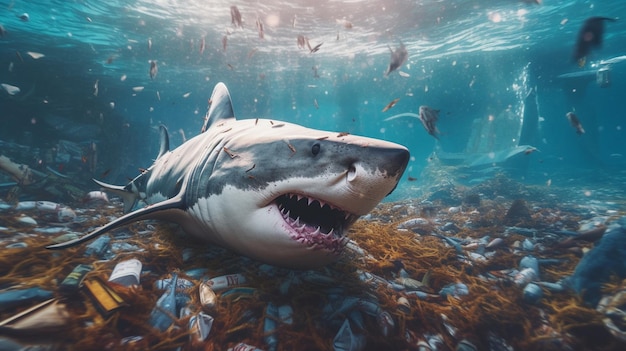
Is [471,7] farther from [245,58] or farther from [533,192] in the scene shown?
[245,58]

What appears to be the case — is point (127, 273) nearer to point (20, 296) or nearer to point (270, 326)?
point (20, 296)

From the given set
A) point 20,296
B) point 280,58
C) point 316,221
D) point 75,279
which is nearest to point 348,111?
point 280,58

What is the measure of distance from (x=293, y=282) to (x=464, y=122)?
39.8m

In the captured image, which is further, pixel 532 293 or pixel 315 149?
pixel 532 293

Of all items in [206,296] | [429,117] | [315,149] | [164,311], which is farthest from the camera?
[429,117]

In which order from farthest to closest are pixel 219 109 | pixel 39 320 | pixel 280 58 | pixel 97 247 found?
pixel 280 58
pixel 219 109
pixel 97 247
pixel 39 320

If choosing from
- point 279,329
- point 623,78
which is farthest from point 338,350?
point 623,78

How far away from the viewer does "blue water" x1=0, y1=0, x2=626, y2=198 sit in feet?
58.8

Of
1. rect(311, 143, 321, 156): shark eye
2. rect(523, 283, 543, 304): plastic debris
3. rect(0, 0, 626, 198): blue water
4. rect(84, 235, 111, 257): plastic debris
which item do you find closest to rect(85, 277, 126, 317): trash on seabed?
rect(84, 235, 111, 257): plastic debris

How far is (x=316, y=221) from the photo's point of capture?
2.40 metres

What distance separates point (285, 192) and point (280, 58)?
98.7ft

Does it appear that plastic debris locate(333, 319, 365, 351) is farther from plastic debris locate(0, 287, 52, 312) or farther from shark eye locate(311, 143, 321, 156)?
plastic debris locate(0, 287, 52, 312)

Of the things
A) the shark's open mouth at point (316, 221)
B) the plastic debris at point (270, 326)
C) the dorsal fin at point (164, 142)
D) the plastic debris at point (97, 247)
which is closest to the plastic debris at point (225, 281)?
the plastic debris at point (270, 326)

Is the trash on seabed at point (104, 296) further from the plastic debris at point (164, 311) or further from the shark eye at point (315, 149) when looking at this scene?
the shark eye at point (315, 149)
